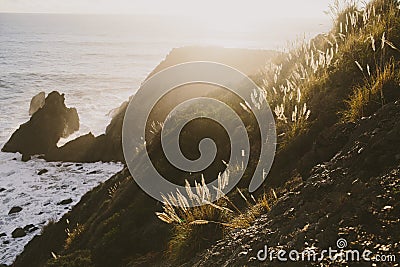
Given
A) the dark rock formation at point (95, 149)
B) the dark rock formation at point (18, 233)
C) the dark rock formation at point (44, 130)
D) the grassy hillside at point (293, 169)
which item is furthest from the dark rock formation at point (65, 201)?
the grassy hillside at point (293, 169)

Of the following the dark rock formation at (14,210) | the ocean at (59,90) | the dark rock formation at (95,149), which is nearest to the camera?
the dark rock formation at (14,210)

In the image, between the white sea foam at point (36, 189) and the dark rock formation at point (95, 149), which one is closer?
the white sea foam at point (36, 189)

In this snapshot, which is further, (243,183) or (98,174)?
(98,174)

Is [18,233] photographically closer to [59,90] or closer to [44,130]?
[44,130]

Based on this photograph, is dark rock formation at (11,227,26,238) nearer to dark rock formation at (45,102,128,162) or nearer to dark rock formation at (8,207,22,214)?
dark rock formation at (8,207,22,214)

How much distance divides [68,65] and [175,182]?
98.1 meters

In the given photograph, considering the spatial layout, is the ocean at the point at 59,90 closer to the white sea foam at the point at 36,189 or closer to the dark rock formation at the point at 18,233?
the white sea foam at the point at 36,189

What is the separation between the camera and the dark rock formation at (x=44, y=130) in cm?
3341

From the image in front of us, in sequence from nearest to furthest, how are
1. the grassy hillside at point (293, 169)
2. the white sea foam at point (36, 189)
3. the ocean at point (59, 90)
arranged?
1. the grassy hillside at point (293, 169)
2. the white sea foam at point (36, 189)
3. the ocean at point (59, 90)

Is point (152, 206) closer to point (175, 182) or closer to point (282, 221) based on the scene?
point (175, 182)

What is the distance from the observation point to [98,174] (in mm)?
26078

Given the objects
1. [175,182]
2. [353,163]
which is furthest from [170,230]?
[353,163]

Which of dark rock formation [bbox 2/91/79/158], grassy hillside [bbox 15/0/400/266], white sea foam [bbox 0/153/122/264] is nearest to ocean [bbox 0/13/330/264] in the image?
white sea foam [bbox 0/153/122/264]

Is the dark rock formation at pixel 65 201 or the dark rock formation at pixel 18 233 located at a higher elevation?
the dark rock formation at pixel 65 201
